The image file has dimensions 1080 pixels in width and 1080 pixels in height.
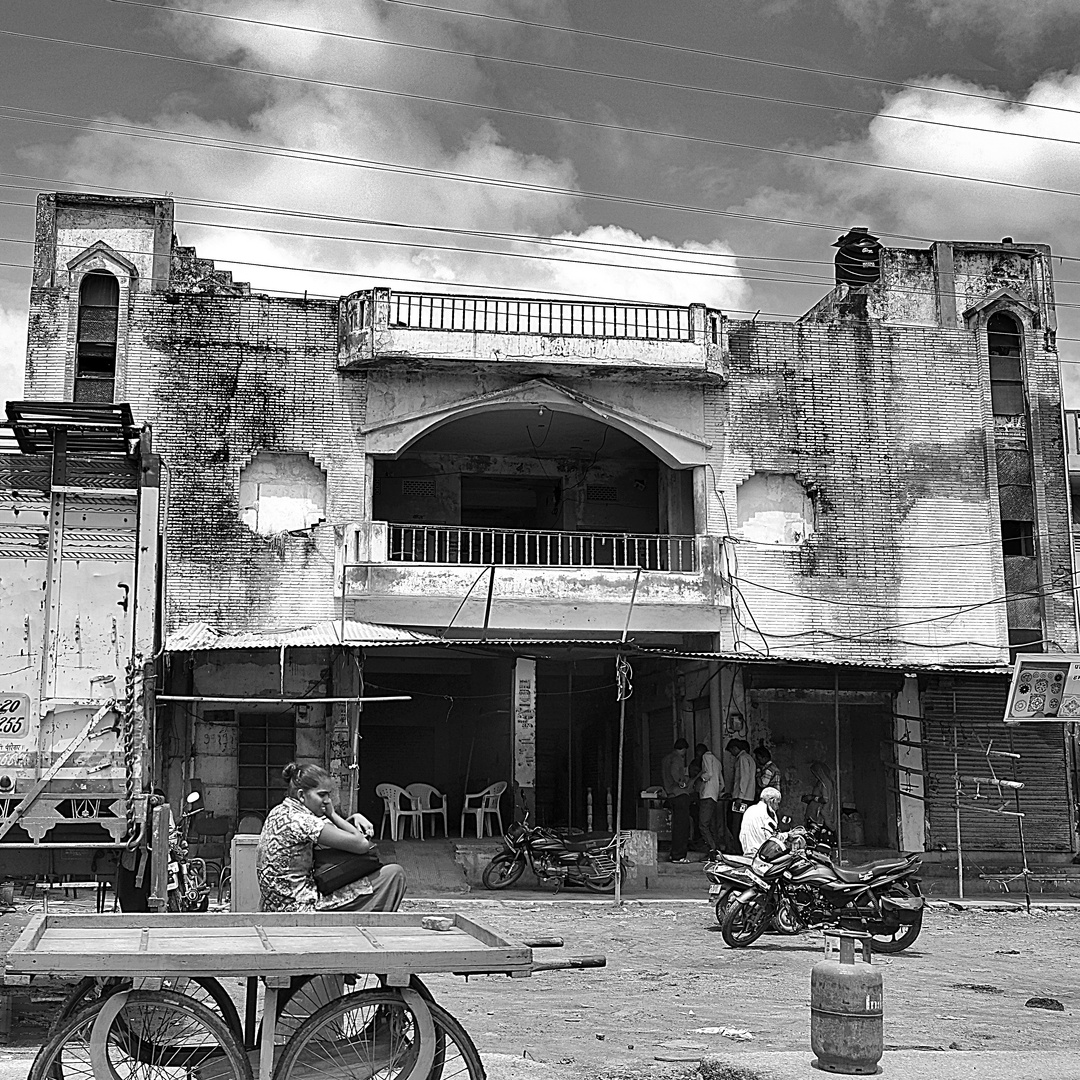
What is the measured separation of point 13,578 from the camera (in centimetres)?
977

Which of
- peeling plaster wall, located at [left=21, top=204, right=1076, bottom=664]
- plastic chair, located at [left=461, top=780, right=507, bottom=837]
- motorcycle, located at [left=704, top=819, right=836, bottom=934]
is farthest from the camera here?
plastic chair, located at [left=461, top=780, right=507, bottom=837]

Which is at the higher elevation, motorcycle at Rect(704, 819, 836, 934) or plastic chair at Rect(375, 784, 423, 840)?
plastic chair at Rect(375, 784, 423, 840)

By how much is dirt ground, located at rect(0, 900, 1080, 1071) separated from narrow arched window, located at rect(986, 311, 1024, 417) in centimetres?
982

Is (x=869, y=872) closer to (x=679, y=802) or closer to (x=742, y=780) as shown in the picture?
(x=679, y=802)

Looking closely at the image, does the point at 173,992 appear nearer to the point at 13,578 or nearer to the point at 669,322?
the point at 13,578

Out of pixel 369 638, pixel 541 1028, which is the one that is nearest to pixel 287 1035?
pixel 541 1028

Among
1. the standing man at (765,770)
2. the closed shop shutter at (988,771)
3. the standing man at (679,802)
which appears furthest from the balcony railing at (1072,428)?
the standing man at (679,802)

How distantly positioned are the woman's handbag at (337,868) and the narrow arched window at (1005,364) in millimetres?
18089

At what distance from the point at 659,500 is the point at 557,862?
844cm

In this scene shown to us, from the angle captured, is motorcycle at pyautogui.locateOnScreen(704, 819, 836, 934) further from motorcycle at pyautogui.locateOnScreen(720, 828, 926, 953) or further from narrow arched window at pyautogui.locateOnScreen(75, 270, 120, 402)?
narrow arched window at pyautogui.locateOnScreen(75, 270, 120, 402)

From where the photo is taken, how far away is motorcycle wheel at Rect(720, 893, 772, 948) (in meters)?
12.9

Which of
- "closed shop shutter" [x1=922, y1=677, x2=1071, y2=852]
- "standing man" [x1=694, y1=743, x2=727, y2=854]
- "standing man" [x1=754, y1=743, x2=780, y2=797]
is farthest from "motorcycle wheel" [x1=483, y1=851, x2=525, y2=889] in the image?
"closed shop shutter" [x1=922, y1=677, x2=1071, y2=852]

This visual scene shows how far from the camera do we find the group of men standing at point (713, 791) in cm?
1912

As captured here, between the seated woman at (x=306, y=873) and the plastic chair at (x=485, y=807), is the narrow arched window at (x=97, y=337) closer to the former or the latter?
the plastic chair at (x=485, y=807)
